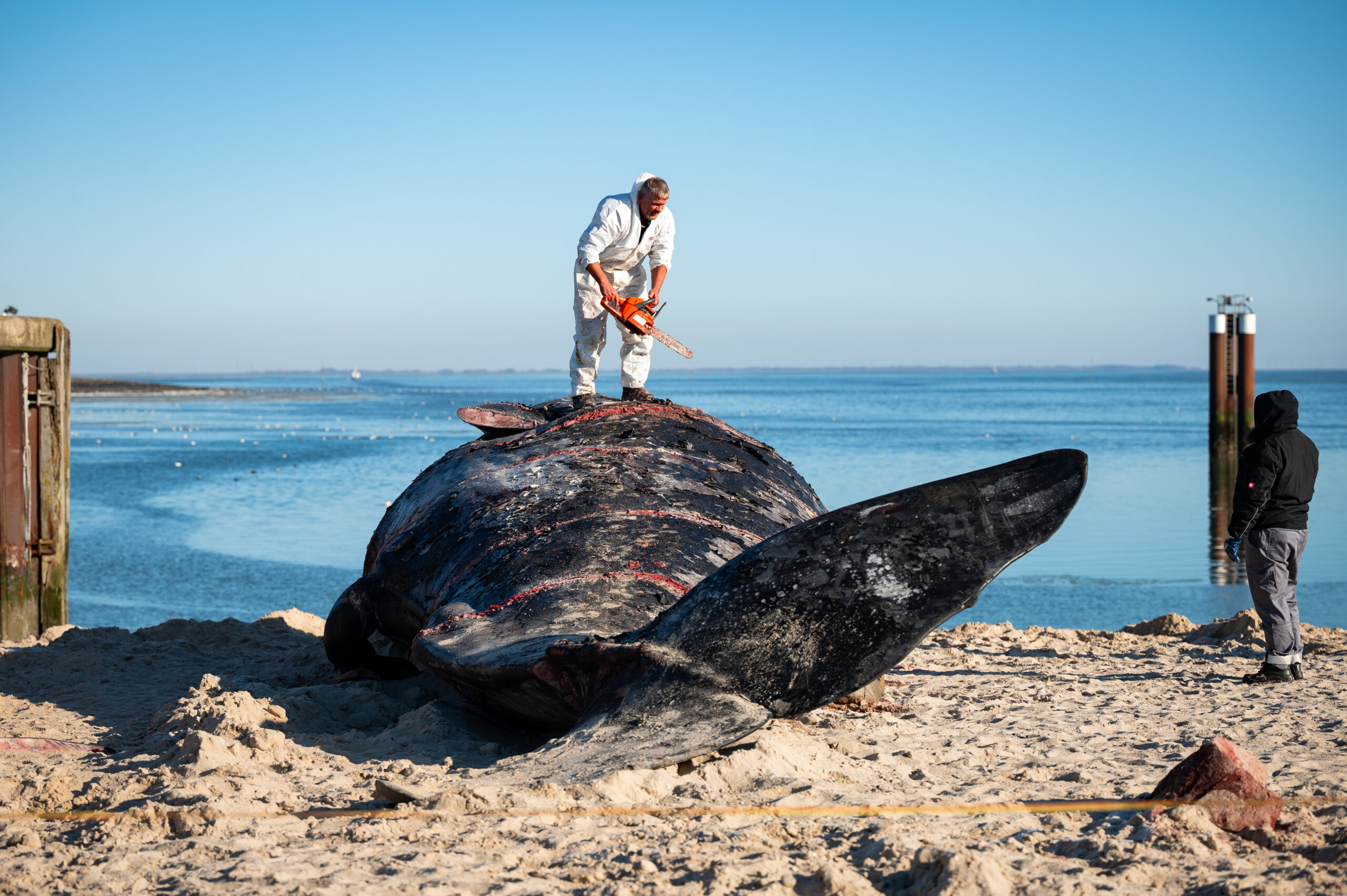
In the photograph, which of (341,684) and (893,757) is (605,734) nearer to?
(893,757)

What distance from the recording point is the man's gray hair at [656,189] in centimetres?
748

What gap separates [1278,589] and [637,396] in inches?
165

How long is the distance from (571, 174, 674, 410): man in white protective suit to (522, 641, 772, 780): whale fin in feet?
11.8

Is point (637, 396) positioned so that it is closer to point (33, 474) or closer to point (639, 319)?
point (639, 319)

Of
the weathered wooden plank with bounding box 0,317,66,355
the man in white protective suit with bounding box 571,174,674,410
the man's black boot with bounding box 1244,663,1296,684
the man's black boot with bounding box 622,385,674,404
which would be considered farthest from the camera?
the weathered wooden plank with bounding box 0,317,66,355

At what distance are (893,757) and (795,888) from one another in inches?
69.6

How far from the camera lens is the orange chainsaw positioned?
7637 mm

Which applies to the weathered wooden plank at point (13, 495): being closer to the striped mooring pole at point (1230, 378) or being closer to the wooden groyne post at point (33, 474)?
the wooden groyne post at point (33, 474)

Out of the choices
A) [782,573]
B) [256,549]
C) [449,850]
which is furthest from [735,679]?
[256,549]

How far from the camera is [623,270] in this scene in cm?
796

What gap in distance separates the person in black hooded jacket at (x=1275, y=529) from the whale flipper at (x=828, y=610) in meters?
3.59

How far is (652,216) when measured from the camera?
7602 millimetres

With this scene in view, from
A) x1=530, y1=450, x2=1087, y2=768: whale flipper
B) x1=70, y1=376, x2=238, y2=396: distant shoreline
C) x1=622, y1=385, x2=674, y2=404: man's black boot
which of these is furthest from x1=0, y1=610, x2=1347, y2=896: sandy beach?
x1=70, y1=376, x2=238, y2=396: distant shoreline

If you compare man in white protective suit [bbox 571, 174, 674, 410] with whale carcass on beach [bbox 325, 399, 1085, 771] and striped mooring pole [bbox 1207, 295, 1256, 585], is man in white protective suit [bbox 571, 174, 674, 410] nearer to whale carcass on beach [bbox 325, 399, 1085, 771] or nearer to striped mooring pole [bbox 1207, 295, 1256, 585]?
whale carcass on beach [bbox 325, 399, 1085, 771]
